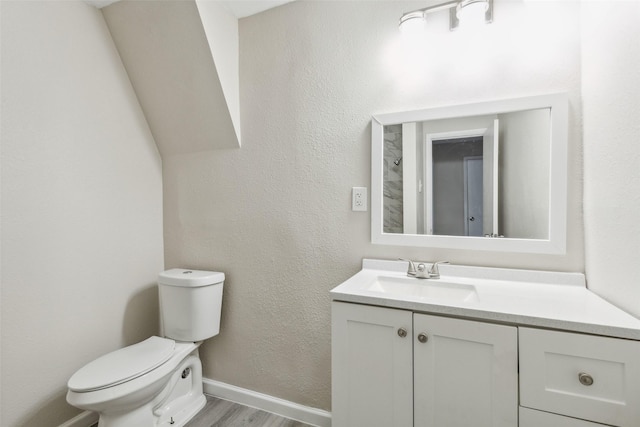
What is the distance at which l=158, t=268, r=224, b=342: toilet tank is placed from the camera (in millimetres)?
1808

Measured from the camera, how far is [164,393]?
1681 millimetres

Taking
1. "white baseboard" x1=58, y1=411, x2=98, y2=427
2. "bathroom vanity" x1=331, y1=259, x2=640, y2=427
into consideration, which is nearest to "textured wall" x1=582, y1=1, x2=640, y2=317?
"bathroom vanity" x1=331, y1=259, x2=640, y2=427

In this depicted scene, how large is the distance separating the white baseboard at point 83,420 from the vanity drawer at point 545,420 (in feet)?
6.83

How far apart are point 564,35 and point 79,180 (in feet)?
7.97

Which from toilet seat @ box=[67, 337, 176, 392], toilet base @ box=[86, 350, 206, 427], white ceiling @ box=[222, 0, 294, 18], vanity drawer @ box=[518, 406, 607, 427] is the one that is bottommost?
toilet base @ box=[86, 350, 206, 427]

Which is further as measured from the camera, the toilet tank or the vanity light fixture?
the toilet tank

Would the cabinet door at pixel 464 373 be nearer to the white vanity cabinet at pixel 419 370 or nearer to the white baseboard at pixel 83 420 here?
the white vanity cabinet at pixel 419 370

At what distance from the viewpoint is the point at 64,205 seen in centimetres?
165

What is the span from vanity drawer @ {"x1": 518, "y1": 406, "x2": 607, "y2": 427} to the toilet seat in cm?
155

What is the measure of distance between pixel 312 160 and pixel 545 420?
4.65ft

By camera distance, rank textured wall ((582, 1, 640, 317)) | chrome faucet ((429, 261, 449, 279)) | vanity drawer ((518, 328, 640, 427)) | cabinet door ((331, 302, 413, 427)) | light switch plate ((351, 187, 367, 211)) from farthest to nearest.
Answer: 1. light switch plate ((351, 187, 367, 211))
2. chrome faucet ((429, 261, 449, 279))
3. cabinet door ((331, 302, 413, 427))
4. textured wall ((582, 1, 640, 317))
5. vanity drawer ((518, 328, 640, 427))

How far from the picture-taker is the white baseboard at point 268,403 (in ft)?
5.65

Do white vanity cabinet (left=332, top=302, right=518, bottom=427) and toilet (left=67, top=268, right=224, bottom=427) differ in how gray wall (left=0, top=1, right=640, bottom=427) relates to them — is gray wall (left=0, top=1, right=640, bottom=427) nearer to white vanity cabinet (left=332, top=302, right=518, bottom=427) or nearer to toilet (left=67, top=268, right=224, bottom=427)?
toilet (left=67, top=268, right=224, bottom=427)

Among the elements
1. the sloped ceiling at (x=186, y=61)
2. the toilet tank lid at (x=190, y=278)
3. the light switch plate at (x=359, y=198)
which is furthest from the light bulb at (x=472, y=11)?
the toilet tank lid at (x=190, y=278)
